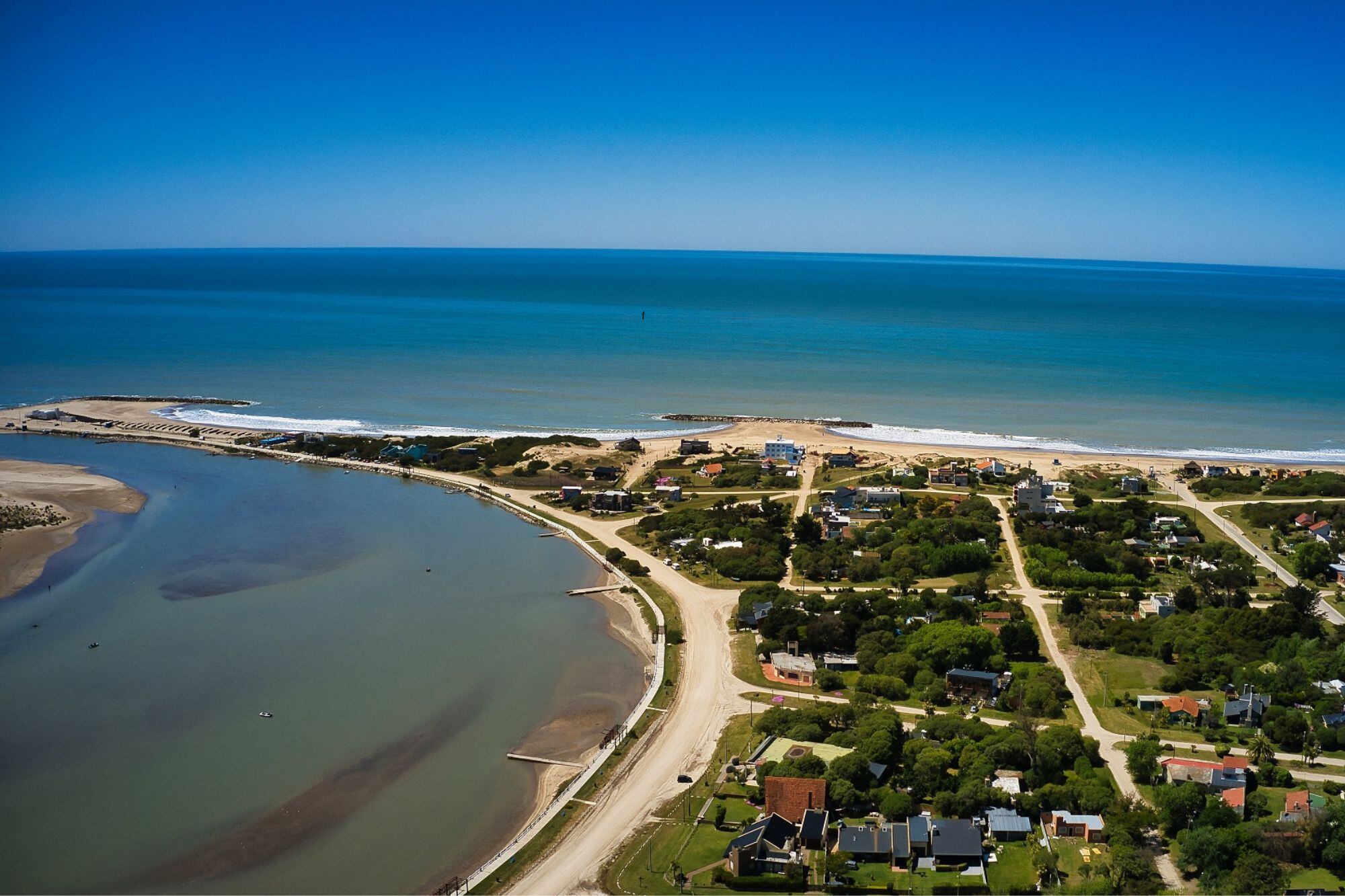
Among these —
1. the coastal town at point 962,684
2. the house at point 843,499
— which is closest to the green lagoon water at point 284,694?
the coastal town at point 962,684

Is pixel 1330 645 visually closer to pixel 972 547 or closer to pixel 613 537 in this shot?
pixel 972 547

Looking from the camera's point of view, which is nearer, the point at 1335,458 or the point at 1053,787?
the point at 1053,787

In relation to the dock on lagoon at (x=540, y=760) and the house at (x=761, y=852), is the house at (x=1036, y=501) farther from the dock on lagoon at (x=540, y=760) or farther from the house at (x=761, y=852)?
the house at (x=761, y=852)

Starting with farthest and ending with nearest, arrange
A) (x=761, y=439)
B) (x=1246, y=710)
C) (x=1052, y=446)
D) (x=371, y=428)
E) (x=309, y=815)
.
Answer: (x=371, y=428) → (x=761, y=439) → (x=1052, y=446) → (x=1246, y=710) → (x=309, y=815)

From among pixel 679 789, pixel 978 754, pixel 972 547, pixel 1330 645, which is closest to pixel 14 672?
pixel 679 789

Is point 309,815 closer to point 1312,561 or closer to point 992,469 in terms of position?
point 1312,561

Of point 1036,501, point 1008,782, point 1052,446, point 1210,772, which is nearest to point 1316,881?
point 1210,772
